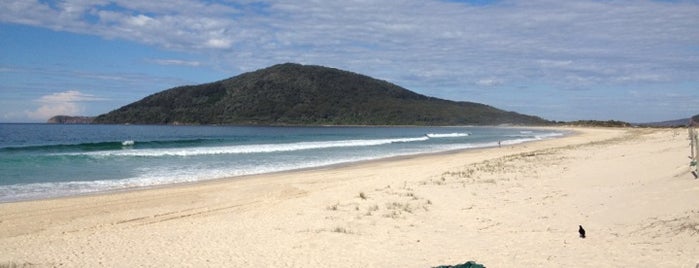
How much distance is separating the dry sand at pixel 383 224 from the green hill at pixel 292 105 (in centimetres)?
11727

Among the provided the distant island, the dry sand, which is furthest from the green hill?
the dry sand

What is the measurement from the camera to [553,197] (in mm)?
11227

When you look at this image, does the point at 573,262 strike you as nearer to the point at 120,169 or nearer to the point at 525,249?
the point at 525,249

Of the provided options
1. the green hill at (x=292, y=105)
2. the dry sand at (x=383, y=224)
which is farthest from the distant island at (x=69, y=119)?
the dry sand at (x=383, y=224)

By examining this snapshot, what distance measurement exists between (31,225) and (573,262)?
906cm

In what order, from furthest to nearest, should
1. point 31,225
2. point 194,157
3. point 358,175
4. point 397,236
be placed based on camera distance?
point 194,157 → point 358,175 → point 31,225 → point 397,236

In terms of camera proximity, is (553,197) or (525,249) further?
(553,197)

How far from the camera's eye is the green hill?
446 ft

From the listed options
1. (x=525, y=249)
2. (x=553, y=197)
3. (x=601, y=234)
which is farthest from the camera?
(x=553, y=197)

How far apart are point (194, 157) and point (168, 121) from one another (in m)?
114

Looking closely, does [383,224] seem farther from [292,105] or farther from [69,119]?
[69,119]

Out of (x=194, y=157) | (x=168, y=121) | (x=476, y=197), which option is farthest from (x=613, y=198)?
(x=168, y=121)

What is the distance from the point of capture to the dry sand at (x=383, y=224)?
7125 mm

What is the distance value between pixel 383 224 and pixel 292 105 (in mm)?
133763
